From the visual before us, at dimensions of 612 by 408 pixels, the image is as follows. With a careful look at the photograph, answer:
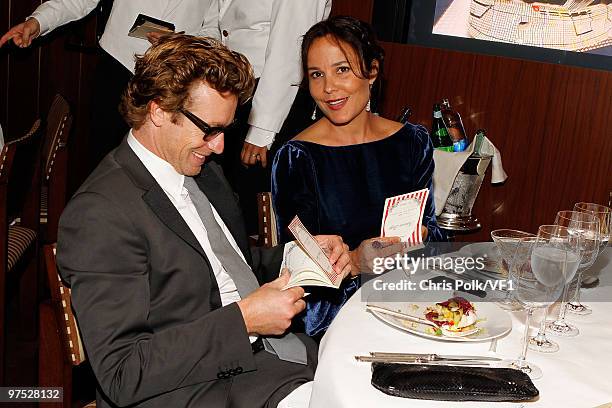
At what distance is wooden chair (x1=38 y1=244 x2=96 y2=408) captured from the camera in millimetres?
1826

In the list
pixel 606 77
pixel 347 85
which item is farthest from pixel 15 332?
pixel 606 77

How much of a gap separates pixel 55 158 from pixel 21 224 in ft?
1.05

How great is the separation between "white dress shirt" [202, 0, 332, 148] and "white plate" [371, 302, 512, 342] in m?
1.55

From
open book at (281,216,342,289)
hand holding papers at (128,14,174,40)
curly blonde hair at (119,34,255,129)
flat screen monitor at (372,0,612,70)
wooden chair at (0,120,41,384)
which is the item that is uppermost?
flat screen monitor at (372,0,612,70)

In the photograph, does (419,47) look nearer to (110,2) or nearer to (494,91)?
(494,91)

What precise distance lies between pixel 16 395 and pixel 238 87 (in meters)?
1.88

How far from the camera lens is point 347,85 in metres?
2.57

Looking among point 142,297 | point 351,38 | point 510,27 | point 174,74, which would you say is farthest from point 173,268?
point 510,27

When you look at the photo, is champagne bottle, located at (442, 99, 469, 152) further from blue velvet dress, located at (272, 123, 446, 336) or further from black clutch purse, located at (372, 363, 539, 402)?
black clutch purse, located at (372, 363, 539, 402)

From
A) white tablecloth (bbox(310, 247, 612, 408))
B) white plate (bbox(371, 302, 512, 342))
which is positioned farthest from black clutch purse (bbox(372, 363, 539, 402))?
white plate (bbox(371, 302, 512, 342))

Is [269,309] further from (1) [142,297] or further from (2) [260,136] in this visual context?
(2) [260,136]

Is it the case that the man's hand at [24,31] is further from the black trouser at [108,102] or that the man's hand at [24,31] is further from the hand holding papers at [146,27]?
the hand holding papers at [146,27]

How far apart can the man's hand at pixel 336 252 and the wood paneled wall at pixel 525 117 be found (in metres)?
2.04

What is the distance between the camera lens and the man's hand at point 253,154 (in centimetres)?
321
